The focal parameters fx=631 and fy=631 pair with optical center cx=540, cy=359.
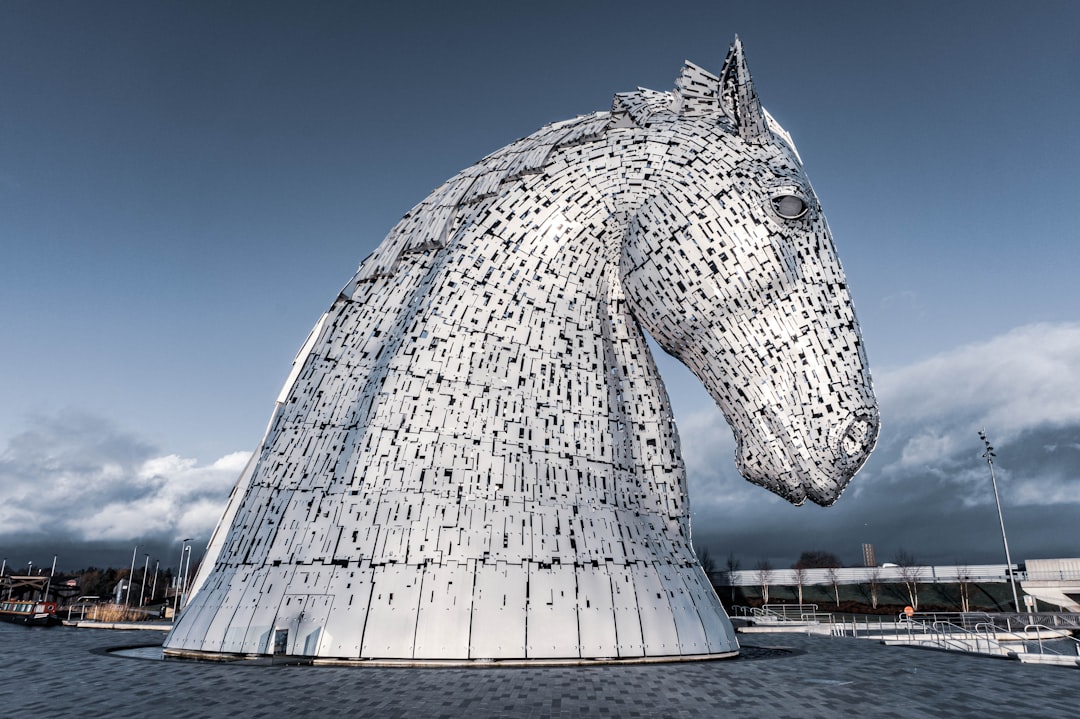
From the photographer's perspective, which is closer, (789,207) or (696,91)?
(789,207)

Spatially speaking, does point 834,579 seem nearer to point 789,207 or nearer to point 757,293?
point 757,293

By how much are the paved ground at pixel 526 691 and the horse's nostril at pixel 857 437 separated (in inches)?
91.3

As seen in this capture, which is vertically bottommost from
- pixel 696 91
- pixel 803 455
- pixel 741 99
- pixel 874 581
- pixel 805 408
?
pixel 874 581

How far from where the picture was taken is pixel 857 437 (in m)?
7.03

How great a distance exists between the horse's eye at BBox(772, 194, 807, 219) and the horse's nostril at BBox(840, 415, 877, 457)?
2451mm

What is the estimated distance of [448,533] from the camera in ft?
22.5

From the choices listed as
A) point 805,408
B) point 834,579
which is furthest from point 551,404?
point 834,579

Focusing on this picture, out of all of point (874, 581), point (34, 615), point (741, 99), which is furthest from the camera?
point (874, 581)

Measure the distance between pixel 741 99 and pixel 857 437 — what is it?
4.21m

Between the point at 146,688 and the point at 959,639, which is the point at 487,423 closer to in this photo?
the point at 146,688

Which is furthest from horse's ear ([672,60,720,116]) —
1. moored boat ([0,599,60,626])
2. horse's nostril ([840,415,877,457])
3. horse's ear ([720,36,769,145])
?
moored boat ([0,599,60,626])

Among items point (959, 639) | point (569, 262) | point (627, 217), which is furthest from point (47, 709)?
point (959, 639)

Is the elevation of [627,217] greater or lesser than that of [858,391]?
greater

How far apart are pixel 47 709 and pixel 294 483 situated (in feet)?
10.4
